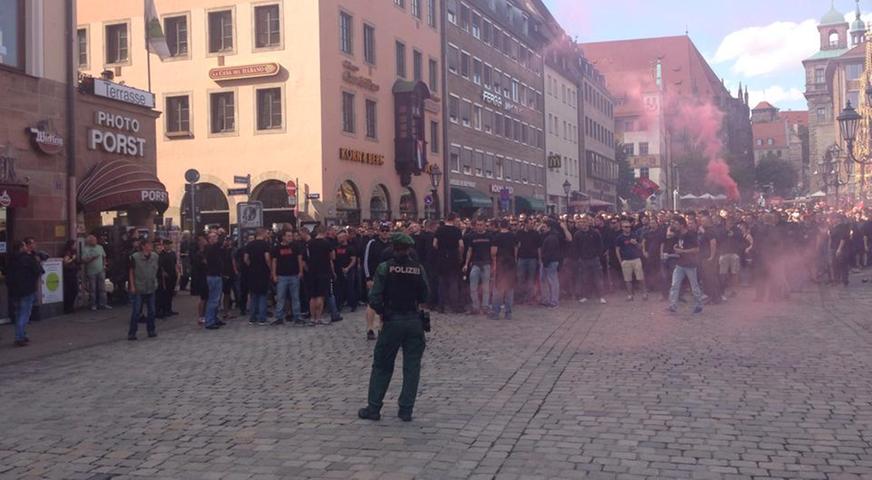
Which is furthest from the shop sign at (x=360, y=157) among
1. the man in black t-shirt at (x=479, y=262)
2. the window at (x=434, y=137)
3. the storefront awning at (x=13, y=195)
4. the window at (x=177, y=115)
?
the man in black t-shirt at (x=479, y=262)

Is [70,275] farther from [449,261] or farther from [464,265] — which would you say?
[464,265]

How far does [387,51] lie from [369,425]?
31506 millimetres

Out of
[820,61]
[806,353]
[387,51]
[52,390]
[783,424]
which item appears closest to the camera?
[783,424]

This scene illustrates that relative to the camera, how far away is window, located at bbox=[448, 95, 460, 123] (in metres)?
44.2

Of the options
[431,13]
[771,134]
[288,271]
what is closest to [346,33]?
[431,13]

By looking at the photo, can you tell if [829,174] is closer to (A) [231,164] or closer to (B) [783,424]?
(A) [231,164]

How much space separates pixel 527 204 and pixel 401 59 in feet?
61.6

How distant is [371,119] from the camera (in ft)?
118

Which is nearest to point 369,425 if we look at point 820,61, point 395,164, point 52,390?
point 52,390

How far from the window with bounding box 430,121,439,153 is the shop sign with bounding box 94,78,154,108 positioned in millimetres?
21342

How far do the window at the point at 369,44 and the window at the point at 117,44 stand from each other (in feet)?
32.3

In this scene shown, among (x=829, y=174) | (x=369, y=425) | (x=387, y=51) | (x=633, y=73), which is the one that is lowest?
(x=369, y=425)

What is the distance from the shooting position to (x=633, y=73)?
111000mm

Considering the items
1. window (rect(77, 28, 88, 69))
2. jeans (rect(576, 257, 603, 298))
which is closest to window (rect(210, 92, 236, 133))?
window (rect(77, 28, 88, 69))
